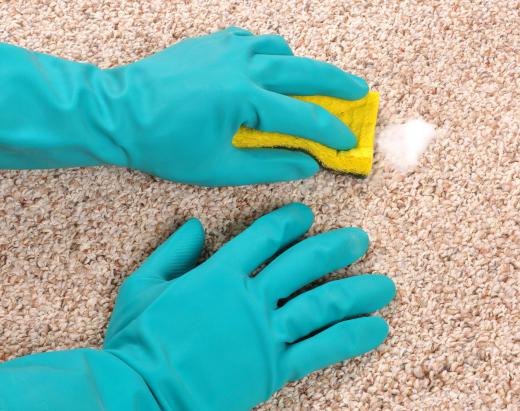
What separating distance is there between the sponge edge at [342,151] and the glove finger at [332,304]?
15 centimetres

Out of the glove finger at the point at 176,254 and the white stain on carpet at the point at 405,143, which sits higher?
the white stain on carpet at the point at 405,143

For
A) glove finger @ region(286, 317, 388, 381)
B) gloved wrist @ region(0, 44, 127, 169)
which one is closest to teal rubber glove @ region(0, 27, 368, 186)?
gloved wrist @ region(0, 44, 127, 169)

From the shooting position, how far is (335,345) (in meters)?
0.81

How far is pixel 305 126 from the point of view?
0.79 metres

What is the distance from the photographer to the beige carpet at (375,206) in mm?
849

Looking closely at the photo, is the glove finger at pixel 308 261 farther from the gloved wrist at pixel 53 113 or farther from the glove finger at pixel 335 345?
the gloved wrist at pixel 53 113

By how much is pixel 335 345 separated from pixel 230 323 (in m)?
0.14

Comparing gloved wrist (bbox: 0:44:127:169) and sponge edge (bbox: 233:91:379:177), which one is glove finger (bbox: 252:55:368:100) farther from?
gloved wrist (bbox: 0:44:127:169)

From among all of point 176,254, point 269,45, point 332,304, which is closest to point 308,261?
point 332,304

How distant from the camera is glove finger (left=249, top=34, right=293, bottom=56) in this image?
2.64 feet

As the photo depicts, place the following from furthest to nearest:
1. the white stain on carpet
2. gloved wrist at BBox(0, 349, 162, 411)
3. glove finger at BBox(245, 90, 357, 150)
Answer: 1. the white stain on carpet
2. glove finger at BBox(245, 90, 357, 150)
3. gloved wrist at BBox(0, 349, 162, 411)

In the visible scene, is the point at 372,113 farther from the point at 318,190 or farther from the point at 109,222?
the point at 109,222

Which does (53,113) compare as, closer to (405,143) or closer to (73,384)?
(73,384)

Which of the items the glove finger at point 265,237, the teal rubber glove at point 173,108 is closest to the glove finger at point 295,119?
the teal rubber glove at point 173,108
